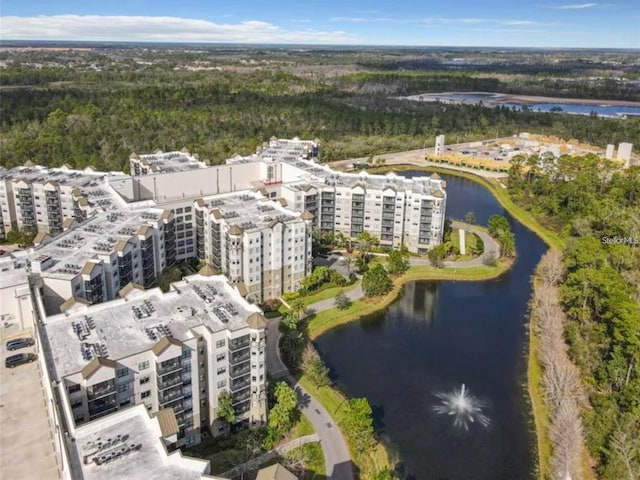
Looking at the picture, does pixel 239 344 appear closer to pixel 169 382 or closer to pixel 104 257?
pixel 169 382

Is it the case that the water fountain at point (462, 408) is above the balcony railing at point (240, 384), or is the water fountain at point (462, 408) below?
below

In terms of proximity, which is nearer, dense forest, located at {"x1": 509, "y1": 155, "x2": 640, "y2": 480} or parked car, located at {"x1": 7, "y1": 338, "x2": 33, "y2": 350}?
dense forest, located at {"x1": 509, "y1": 155, "x2": 640, "y2": 480}

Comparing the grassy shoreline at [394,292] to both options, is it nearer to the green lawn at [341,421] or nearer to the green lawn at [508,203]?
the green lawn at [341,421]

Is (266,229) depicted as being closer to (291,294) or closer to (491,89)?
(291,294)

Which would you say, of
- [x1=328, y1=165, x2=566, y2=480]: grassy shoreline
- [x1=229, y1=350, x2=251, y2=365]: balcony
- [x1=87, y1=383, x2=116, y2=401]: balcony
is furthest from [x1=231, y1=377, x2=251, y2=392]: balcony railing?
[x1=328, y1=165, x2=566, y2=480]: grassy shoreline

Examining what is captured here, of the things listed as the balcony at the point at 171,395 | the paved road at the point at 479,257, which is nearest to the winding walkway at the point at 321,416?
the balcony at the point at 171,395

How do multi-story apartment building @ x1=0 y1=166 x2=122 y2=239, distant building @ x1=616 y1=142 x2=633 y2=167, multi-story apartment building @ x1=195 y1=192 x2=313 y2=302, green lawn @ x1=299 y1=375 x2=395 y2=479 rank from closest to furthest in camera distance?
green lawn @ x1=299 y1=375 x2=395 y2=479, multi-story apartment building @ x1=195 y1=192 x2=313 y2=302, multi-story apartment building @ x1=0 y1=166 x2=122 y2=239, distant building @ x1=616 y1=142 x2=633 y2=167

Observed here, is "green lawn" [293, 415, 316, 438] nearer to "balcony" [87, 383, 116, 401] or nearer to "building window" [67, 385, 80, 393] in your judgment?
"balcony" [87, 383, 116, 401]

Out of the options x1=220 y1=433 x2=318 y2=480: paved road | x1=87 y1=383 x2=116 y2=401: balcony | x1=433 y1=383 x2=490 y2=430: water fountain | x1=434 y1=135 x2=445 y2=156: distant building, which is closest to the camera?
x1=87 y1=383 x2=116 y2=401: balcony

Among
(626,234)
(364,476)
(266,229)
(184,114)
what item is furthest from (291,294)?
(184,114)
